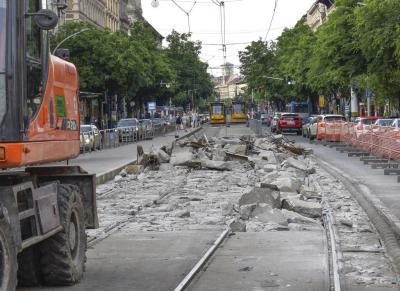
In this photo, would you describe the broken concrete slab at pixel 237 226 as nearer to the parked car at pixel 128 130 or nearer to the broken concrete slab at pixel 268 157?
the broken concrete slab at pixel 268 157

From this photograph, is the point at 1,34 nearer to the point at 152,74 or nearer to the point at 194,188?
the point at 194,188

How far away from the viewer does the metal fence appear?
42.8 meters

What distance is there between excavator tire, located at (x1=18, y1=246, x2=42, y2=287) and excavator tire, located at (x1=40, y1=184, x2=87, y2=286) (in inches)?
3.0

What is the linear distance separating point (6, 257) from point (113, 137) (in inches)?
1733

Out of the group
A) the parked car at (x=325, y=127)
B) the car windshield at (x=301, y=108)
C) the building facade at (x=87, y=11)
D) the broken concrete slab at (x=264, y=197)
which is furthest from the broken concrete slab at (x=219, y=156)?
the car windshield at (x=301, y=108)

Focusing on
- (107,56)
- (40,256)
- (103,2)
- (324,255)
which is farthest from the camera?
(103,2)

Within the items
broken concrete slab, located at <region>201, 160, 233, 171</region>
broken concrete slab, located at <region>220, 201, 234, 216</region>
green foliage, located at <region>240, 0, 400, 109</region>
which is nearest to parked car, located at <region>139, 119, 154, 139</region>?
green foliage, located at <region>240, 0, 400, 109</region>

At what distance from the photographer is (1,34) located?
7098mm

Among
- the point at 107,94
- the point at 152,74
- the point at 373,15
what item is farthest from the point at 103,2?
the point at 373,15

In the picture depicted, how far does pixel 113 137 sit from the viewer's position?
5078 centimetres

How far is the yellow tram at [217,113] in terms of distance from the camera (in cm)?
10025

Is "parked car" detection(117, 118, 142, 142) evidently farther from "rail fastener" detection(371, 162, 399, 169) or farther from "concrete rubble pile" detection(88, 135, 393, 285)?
"rail fastener" detection(371, 162, 399, 169)

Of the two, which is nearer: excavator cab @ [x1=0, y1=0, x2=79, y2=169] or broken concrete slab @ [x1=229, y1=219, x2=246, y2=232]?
excavator cab @ [x1=0, y1=0, x2=79, y2=169]

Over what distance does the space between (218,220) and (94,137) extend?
97.8 ft
